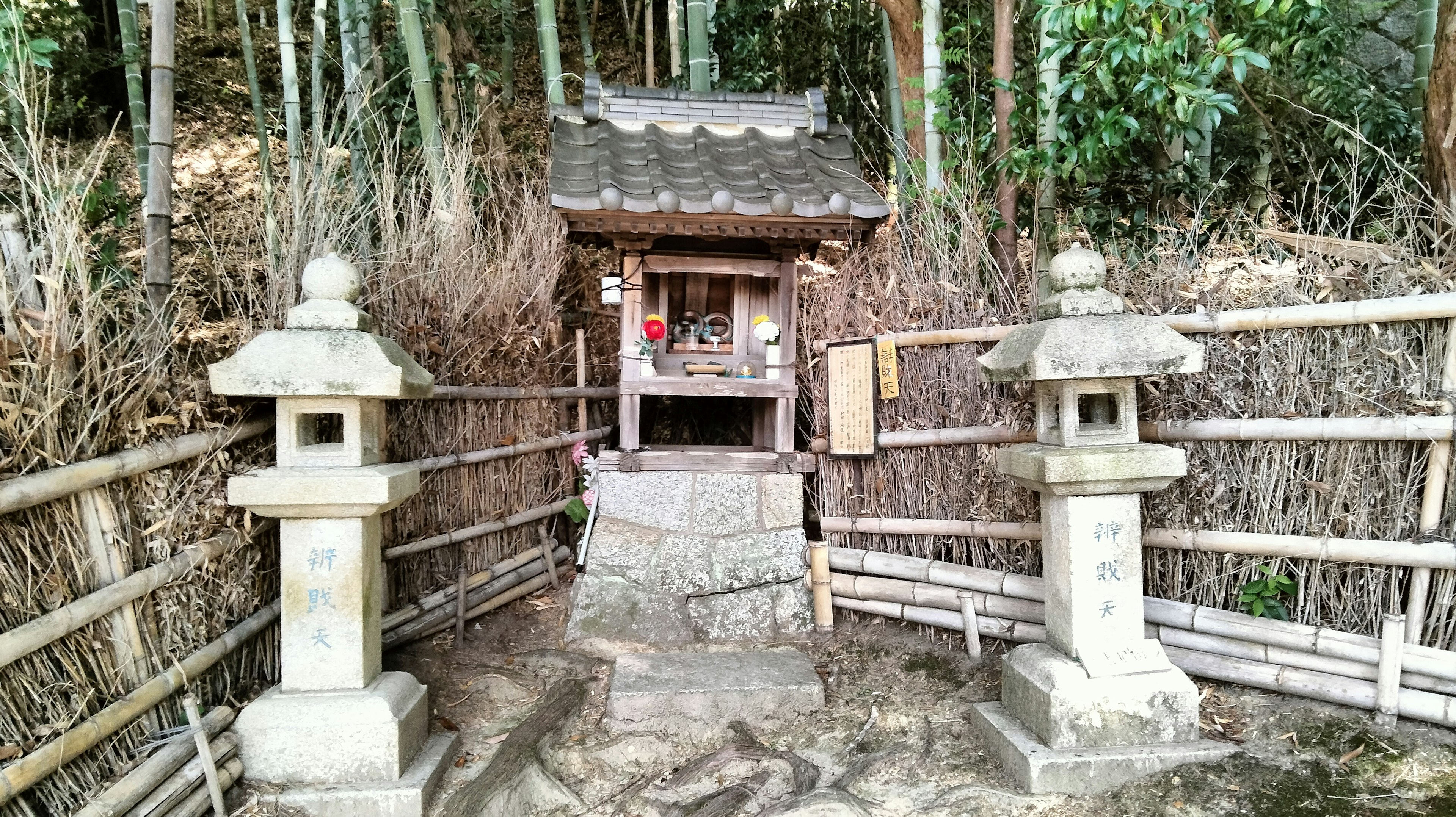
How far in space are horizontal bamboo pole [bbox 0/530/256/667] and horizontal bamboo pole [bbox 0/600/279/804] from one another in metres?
0.30

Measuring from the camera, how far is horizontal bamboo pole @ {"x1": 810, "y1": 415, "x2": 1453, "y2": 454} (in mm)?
3301

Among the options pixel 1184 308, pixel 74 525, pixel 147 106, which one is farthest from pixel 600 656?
pixel 147 106

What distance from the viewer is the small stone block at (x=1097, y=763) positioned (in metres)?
3.17

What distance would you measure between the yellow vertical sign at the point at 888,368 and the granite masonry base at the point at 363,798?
3.35 meters

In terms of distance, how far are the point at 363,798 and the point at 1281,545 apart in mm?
4253

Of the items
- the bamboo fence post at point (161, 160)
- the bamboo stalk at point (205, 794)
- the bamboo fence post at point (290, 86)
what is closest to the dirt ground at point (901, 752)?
the bamboo stalk at point (205, 794)

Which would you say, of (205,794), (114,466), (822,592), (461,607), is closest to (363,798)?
(205,794)

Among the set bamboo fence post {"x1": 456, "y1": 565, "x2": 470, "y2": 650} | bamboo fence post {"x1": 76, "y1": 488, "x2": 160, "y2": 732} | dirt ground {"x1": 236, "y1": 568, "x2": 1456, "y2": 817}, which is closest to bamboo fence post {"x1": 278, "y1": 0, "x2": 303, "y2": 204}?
bamboo fence post {"x1": 456, "y1": 565, "x2": 470, "y2": 650}

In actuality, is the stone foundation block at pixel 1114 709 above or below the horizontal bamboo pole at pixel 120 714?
below

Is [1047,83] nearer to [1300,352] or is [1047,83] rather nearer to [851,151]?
[851,151]

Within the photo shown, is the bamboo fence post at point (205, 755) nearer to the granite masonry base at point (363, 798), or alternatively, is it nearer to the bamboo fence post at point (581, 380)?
the granite masonry base at point (363, 798)

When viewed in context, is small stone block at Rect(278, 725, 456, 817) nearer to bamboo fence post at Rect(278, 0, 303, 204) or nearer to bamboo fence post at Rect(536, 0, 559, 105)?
bamboo fence post at Rect(278, 0, 303, 204)

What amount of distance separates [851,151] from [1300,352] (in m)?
3.27

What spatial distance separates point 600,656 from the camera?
471 cm
